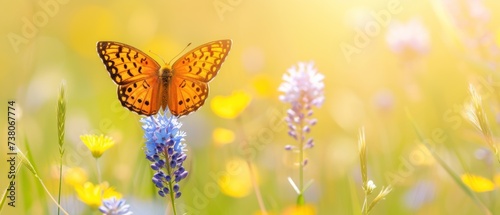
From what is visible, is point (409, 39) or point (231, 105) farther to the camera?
point (409, 39)

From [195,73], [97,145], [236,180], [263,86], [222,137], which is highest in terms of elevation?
[263,86]

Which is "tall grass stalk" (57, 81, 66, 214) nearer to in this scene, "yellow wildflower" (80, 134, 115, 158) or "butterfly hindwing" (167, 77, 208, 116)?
"yellow wildflower" (80, 134, 115, 158)

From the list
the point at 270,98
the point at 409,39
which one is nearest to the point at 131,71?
the point at 270,98

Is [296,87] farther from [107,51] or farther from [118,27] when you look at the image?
[118,27]

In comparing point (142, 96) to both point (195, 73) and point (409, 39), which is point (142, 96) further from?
point (409, 39)

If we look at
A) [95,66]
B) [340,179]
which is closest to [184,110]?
[340,179]

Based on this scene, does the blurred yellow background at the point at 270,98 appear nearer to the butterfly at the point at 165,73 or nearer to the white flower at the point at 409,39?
the white flower at the point at 409,39
